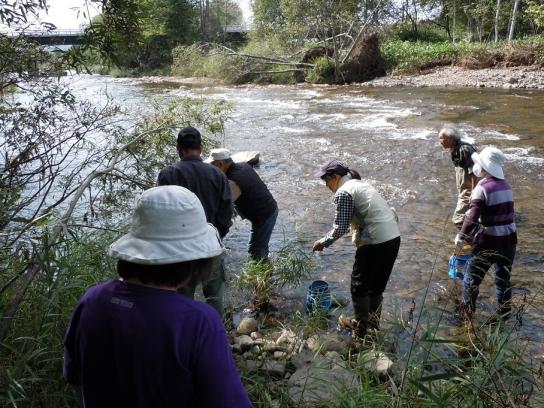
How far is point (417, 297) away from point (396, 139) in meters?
7.88

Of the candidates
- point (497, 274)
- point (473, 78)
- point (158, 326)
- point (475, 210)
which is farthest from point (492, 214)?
point (473, 78)

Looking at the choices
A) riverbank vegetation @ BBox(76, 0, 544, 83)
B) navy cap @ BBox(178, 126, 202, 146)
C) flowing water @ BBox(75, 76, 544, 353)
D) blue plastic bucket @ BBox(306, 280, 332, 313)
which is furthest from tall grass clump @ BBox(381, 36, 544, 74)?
navy cap @ BBox(178, 126, 202, 146)

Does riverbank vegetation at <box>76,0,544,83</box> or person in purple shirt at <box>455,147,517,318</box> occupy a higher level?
riverbank vegetation at <box>76,0,544,83</box>

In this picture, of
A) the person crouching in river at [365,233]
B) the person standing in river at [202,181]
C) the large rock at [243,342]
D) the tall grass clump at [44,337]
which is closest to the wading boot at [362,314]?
the person crouching in river at [365,233]

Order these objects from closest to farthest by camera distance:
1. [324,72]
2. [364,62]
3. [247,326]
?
[247,326] < [324,72] < [364,62]

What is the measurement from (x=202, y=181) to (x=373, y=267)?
1562 mm

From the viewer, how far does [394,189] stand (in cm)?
858

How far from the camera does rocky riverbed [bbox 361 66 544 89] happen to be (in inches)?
793

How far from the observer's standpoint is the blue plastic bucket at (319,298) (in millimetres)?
4414

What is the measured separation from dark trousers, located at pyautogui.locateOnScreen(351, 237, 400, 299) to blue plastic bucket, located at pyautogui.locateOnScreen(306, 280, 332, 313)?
16.4 inches

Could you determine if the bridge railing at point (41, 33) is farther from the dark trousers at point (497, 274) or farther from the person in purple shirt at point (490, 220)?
the dark trousers at point (497, 274)

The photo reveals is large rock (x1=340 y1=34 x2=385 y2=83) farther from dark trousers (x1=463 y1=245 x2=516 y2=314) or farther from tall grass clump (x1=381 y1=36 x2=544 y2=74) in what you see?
dark trousers (x1=463 y1=245 x2=516 y2=314)

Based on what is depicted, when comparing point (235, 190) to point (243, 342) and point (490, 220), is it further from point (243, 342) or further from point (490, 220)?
point (490, 220)

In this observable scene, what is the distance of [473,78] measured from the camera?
22.1 metres
